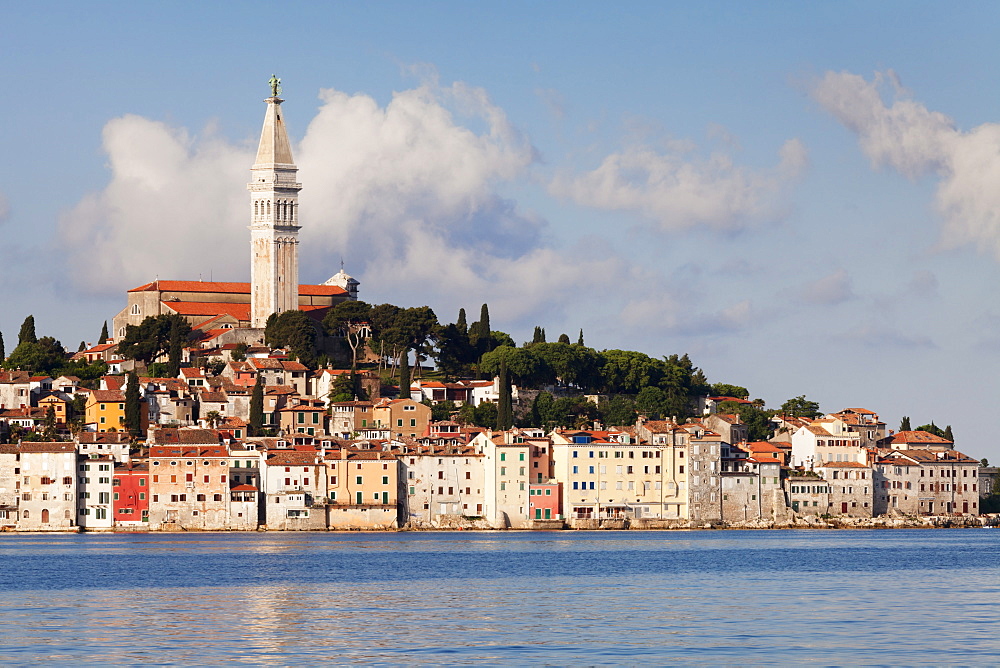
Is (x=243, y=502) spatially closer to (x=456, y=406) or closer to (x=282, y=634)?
(x=456, y=406)

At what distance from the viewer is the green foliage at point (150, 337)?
11088 centimetres

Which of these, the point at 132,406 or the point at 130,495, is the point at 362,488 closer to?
the point at 130,495

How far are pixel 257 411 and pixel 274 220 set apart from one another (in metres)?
21.0

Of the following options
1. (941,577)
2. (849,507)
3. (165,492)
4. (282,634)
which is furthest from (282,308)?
(282,634)

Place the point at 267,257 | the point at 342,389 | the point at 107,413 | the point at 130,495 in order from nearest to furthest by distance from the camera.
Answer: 1. the point at 130,495
2. the point at 107,413
3. the point at 342,389
4. the point at 267,257

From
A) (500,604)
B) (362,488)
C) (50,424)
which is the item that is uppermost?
(50,424)

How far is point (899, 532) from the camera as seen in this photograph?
9494cm

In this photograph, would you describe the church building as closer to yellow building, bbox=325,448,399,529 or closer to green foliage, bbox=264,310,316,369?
green foliage, bbox=264,310,316,369

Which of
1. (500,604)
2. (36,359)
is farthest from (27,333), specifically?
(500,604)

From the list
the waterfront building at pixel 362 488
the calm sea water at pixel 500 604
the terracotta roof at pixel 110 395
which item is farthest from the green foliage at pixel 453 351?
the calm sea water at pixel 500 604

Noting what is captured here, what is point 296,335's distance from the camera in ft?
367

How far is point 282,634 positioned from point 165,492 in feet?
→ 174

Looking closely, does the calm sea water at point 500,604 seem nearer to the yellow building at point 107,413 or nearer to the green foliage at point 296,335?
the yellow building at point 107,413

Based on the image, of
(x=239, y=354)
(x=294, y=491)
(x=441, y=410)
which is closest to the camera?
(x=294, y=491)
